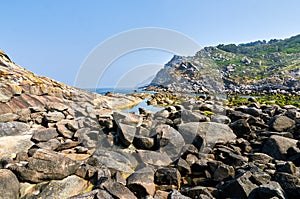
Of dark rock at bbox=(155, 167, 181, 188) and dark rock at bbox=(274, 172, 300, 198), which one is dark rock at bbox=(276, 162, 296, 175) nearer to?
dark rock at bbox=(274, 172, 300, 198)

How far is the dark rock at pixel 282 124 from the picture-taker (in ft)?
37.5

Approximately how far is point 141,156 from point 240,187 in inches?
157

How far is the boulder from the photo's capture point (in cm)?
1026

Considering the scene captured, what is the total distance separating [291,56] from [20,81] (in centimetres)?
14965

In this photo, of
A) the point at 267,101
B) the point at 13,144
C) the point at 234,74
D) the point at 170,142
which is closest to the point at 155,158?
the point at 170,142

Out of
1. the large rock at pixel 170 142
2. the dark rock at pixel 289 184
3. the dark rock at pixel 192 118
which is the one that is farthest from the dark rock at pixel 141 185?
the dark rock at pixel 192 118

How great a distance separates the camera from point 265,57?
490 feet

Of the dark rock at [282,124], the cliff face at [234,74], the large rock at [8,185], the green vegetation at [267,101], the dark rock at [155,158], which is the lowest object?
the large rock at [8,185]

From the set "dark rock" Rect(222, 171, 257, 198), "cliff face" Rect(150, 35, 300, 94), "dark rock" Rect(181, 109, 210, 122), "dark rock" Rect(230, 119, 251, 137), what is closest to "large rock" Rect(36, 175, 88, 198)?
"dark rock" Rect(222, 171, 257, 198)

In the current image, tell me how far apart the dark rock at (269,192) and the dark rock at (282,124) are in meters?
6.40

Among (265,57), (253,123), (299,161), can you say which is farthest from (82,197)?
(265,57)

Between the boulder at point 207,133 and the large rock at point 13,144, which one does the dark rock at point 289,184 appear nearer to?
the boulder at point 207,133

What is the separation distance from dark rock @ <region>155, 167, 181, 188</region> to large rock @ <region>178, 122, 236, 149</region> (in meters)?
2.79

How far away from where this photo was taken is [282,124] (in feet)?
37.9
